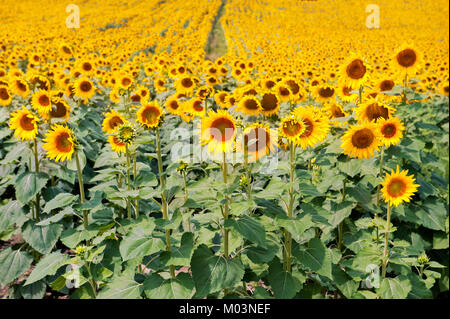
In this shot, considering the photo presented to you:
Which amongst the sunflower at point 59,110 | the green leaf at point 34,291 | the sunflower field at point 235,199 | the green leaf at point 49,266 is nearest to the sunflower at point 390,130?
the sunflower field at point 235,199

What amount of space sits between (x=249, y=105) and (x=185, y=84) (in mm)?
2532

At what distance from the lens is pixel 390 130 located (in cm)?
306

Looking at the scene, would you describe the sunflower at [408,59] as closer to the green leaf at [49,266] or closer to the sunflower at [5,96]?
the green leaf at [49,266]

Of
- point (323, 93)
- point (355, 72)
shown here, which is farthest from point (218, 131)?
point (323, 93)

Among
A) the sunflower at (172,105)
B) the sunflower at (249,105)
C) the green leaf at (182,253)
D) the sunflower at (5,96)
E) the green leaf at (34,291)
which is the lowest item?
the green leaf at (34,291)

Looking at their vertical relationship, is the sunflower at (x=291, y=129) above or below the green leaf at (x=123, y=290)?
above

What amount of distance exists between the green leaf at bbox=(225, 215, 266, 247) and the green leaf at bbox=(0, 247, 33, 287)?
2596 mm

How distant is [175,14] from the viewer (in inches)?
1198

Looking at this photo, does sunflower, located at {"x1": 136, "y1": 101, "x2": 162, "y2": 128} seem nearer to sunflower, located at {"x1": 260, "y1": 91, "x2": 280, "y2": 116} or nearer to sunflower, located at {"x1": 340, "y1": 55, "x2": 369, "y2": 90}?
sunflower, located at {"x1": 260, "y1": 91, "x2": 280, "y2": 116}

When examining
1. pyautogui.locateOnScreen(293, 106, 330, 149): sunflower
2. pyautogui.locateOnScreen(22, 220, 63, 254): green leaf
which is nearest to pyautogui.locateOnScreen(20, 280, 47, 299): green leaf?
pyautogui.locateOnScreen(22, 220, 63, 254): green leaf

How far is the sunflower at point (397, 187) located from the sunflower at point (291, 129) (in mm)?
833

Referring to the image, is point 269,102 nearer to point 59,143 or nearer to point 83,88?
point 59,143

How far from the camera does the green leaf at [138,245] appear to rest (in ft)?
6.89
